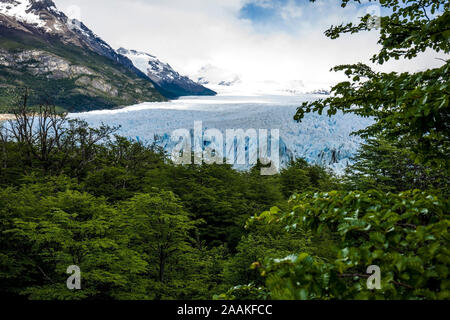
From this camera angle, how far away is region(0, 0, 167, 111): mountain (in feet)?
345

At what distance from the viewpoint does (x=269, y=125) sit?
35938mm

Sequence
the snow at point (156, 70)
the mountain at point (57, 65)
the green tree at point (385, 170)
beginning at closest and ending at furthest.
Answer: the green tree at point (385, 170), the mountain at point (57, 65), the snow at point (156, 70)

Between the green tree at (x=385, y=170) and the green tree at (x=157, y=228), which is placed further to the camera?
the green tree at (x=385, y=170)

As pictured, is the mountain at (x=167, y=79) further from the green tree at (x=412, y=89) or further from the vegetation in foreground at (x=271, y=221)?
the green tree at (x=412, y=89)

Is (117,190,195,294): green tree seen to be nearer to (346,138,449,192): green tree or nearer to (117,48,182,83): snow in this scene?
(346,138,449,192): green tree

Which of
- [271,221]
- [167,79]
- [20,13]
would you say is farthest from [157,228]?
[20,13]

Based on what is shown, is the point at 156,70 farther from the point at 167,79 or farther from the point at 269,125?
the point at 269,125

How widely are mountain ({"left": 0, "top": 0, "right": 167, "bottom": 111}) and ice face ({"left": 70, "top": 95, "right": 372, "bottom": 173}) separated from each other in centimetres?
6782

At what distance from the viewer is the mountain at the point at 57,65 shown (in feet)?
345

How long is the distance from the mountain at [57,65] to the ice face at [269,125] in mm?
67816

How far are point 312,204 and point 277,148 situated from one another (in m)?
32.5

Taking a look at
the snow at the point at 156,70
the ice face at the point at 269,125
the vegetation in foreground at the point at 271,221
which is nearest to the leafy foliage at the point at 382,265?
the vegetation in foreground at the point at 271,221
